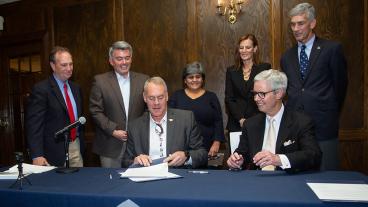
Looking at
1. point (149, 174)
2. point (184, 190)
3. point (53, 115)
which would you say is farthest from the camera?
point (53, 115)

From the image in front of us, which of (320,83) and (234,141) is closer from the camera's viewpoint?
(234,141)

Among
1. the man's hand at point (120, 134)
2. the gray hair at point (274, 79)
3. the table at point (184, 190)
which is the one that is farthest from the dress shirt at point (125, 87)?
the gray hair at point (274, 79)

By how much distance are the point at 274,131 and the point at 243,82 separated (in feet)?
3.67

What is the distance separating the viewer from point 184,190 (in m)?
1.72

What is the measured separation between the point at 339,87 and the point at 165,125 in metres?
1.54

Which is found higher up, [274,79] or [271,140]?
[274,79]

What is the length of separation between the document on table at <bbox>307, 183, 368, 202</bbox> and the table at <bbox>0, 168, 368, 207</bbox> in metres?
0.02

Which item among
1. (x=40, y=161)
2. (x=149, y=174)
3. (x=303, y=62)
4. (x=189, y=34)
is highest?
(x=189, y=34)

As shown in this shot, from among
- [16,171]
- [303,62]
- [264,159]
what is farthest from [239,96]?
[16,171]

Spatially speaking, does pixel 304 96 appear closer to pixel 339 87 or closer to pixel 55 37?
pixel 339 87

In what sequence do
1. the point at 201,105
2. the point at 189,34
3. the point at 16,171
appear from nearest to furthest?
the point at 16,171, the point at 201,105, the point at 189,34

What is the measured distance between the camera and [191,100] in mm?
3604

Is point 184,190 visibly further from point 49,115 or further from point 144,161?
point 49,115

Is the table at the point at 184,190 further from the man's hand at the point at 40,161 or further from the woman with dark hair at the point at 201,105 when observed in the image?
the woman with dark hair at the point at 201,105
